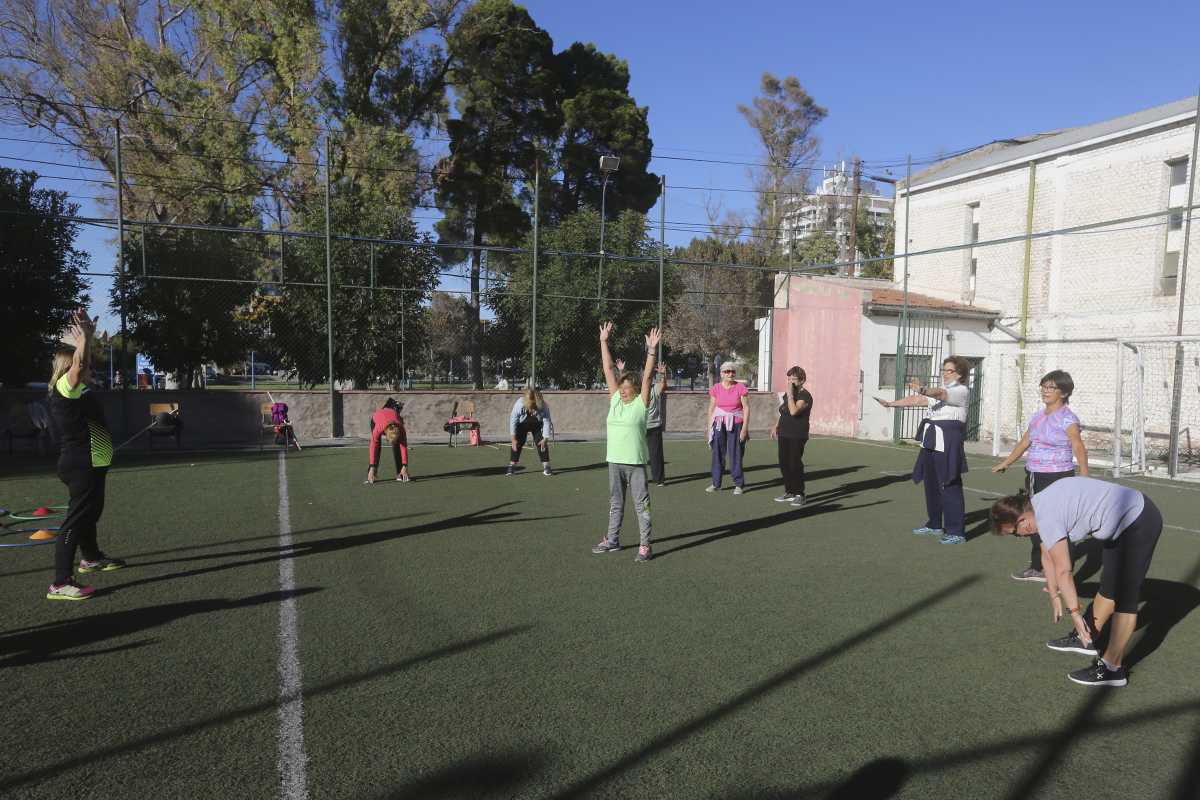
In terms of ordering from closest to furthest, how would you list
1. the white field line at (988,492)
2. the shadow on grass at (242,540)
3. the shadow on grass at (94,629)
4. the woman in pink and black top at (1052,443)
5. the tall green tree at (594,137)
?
1. the shadow on grass at (94,629)
2. the woman in pink and black top at (1052,443)
3. the shadow on grass at (242,540)
4. the white field line at (988,492)
5. the tall green tree at (594,137)

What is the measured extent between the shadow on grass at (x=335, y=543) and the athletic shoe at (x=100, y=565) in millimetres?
142

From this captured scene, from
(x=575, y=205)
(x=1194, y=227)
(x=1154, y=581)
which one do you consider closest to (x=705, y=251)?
(x=575, y=205)

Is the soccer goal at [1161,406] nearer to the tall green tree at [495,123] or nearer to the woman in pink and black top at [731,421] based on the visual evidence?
the woman in pink and black top at [731,421]

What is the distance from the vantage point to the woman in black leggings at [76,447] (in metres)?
5.73

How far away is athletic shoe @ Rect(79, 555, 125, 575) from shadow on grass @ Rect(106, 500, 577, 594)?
14 cm

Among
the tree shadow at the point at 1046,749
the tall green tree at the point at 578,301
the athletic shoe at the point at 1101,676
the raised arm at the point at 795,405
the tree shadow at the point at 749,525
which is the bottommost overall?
the tree shadow at the point at 749,525

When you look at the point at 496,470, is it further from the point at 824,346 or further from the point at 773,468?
the point at 824,346

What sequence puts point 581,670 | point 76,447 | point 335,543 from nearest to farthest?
1. point 581,670
2. point 76,447
3. point 335,543

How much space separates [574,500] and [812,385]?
1306cm

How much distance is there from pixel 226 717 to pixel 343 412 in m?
15.0

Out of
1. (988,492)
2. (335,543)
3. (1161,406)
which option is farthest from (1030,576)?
(1161,406)

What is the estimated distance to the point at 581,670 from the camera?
448 centimetres

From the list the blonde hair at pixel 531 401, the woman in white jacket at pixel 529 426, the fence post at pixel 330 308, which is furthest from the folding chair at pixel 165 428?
the blonde hair at pixel 531 401

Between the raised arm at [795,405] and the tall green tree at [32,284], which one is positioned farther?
the tall green tree at [32,284]
